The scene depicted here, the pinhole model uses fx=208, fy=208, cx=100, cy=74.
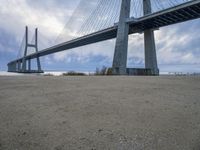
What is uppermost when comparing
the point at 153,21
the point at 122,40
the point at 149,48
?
the point at 153,21

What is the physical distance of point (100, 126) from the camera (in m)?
2.91

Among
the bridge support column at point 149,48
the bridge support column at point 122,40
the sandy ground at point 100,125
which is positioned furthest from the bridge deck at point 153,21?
the sandy ground at point 100,125

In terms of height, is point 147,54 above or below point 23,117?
above

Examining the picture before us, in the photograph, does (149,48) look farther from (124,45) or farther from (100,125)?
(100,125)

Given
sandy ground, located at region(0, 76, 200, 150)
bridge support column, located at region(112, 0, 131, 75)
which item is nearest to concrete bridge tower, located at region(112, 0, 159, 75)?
bridge support column, located at region(112, 0, 131, 75)

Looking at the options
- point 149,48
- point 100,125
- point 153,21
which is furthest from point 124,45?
point 100,125

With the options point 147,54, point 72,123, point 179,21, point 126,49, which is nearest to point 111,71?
point 126,49

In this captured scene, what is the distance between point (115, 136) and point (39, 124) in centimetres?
115

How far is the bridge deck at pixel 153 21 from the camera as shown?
17297 mm

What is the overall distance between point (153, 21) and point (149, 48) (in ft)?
10.4

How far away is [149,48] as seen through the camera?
2212 cm

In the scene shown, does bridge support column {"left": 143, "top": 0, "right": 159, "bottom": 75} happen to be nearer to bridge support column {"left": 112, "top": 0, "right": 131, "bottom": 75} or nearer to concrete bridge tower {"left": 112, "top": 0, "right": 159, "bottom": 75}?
concrete bridge tower {"left": 112, "top": 0, "right": 159, "bottom": 75}

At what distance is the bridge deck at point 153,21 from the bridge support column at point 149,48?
943 mm

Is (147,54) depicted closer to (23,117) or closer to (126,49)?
(126,49)
